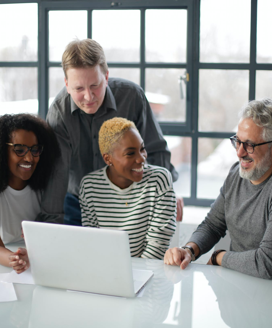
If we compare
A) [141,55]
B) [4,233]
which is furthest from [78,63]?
[141,55]

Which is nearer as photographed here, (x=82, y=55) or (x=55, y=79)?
(x=82, y=55)

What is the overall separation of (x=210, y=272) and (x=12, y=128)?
101 cm

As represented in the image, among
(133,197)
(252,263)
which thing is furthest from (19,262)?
(252,263)

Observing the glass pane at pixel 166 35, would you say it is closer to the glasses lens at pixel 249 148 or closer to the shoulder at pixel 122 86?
the shoulder at pixel 122 86

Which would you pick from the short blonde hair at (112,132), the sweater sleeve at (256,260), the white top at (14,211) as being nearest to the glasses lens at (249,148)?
the sweater sleeve at (256,260)

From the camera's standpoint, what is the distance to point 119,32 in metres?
4.10

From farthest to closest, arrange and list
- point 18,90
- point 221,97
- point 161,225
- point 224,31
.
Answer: point 18,90, point 221,97, point 224,31, point 161,225

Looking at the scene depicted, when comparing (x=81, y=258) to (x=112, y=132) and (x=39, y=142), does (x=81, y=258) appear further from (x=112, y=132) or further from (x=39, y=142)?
(x=39, y=142)

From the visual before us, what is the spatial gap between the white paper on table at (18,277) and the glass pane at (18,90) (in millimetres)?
3040

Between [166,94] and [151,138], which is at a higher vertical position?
[166,94]

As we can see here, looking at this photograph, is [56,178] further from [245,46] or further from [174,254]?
[245,46]

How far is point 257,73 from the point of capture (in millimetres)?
3869

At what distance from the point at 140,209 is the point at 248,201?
1.43 feet

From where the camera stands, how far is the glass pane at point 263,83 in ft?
12.7
